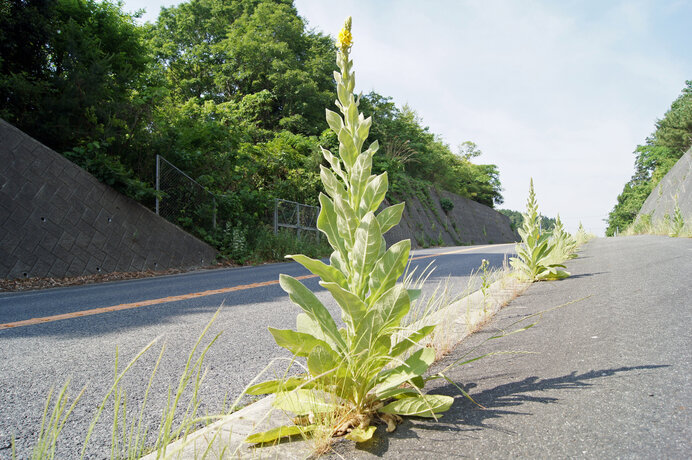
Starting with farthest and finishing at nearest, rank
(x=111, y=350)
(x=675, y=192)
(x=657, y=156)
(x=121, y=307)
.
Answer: (x=657, y=156), (x=675, y=192), (x=121, y=307), (x=111, y=350)

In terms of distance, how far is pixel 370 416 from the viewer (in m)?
1.26

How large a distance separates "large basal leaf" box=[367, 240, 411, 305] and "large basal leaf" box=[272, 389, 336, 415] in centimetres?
37

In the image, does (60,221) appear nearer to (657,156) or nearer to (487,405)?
(487,405)

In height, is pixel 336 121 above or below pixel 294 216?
below

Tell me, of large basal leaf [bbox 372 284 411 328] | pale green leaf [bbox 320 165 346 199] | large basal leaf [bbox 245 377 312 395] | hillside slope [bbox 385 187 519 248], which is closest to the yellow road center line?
large basal leaf [bbox 245 377 312 395]

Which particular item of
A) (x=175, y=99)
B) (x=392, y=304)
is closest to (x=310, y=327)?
(x=392, y=304)

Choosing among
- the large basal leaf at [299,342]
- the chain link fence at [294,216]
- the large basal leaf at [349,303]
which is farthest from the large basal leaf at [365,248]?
the chain link fence at [294,216]

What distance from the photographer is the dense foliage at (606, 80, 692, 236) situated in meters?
25.5

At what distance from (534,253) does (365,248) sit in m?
3.63

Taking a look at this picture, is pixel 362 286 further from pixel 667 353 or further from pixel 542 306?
pixel 542 306

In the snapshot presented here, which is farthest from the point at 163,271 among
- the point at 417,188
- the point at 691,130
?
the point at 691,130

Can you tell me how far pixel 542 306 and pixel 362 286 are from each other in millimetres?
2107

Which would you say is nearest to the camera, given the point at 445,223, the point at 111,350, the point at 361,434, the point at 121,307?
the point at 361,434

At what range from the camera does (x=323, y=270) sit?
1.30 m
